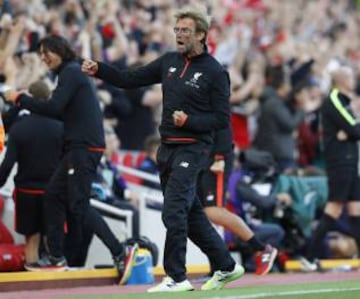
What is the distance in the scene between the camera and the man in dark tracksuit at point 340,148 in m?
14.1

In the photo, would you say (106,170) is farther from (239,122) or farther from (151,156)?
(239,122)

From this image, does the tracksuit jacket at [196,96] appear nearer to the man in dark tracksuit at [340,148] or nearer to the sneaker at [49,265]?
the sneaker at [49,265]

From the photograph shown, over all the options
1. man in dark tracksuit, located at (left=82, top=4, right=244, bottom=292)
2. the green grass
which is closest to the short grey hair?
man in dark tracksuit, located at (left=82, top=4, right=244, bottom=292)

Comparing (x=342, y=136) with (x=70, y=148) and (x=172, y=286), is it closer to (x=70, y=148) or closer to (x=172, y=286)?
(x=70, y=148)

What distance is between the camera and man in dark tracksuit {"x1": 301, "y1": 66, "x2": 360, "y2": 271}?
14117 mm

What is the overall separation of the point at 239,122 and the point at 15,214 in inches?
252

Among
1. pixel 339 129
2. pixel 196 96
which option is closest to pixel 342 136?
pixel 339 129

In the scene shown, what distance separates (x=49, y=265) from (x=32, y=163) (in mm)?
965

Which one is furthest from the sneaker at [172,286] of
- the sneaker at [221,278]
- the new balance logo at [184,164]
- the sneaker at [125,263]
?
the sneaker at [125,263]

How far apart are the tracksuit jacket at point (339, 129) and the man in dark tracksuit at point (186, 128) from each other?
11.9 feet

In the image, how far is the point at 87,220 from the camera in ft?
40.7

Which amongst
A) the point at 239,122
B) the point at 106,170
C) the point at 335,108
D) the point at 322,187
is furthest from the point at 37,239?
the point at 239,122

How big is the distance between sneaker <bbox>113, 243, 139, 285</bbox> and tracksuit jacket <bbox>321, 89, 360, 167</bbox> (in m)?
2.85

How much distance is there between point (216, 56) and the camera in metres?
19.3
